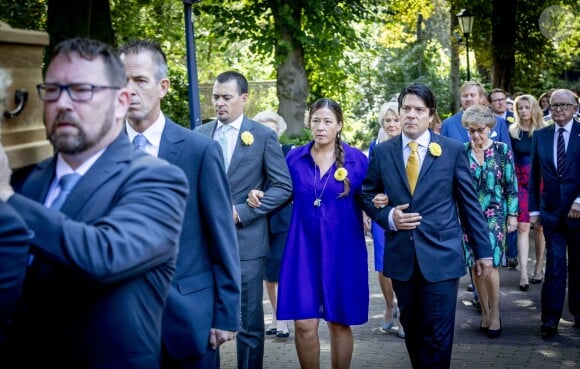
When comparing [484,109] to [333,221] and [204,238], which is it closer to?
[333,221]

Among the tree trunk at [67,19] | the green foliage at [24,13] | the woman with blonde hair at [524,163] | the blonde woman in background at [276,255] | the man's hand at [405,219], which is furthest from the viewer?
the green foliage at [24,13]

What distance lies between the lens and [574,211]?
906 centimetres

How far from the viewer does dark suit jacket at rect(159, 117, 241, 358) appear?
4.23 m

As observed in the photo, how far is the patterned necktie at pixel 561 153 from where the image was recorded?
30.9 feet

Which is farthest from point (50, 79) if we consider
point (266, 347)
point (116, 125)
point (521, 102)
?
point (521, 102)

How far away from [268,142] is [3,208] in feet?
15.7

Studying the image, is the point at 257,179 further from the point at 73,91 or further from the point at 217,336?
the point at 73,91

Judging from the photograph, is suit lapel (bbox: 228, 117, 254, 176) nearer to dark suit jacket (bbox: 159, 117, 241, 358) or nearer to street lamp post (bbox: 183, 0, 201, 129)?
dark suit jacket (bbox: 159, 117, 241, 358)

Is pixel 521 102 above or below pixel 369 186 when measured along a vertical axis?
above

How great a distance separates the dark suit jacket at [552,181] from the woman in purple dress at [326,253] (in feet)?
9.81

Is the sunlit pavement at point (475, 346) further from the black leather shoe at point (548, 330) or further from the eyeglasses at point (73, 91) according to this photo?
the eyeglasses at point (73, 91)

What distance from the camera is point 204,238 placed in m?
4.40

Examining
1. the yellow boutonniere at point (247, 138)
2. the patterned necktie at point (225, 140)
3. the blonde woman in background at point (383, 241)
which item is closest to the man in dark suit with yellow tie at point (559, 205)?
the blonde woman in background at point (383, 241)

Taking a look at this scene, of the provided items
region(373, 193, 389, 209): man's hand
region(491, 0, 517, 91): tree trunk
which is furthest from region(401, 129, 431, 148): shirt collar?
region(491, 0, 517, 91): tree trunk
